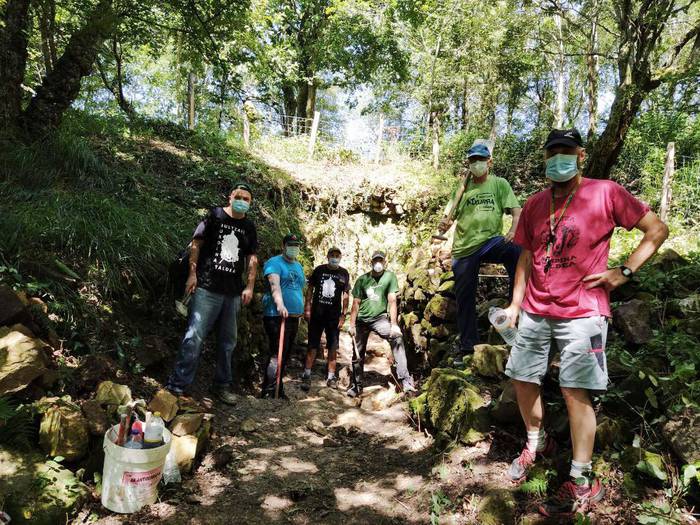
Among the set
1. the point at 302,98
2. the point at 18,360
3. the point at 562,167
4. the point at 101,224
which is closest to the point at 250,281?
the point at 101,224

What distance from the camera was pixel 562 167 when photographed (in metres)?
2.41

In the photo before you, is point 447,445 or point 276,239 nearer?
point 447,445

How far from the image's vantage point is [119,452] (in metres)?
2.61

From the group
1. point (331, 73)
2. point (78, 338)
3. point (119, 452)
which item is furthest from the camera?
point (331, 73)

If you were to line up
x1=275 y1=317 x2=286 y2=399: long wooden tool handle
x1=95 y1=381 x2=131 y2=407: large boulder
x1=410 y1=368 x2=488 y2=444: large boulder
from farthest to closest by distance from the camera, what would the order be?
x1=275 y1=317 x2=286 y2=399: long wooden tool handle → x1=410 y1=368 x2=488 y2=444: large boulder → x1=95 y1=381 x2=131 y2=407: large boulder

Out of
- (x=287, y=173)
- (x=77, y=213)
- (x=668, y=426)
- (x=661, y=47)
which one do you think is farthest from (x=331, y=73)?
(x=668, y=426)

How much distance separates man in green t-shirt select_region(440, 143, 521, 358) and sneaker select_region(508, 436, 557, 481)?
174 cm

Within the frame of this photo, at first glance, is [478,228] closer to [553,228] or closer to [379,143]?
[553,228]

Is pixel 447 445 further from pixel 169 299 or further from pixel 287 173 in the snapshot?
pixel 287 173

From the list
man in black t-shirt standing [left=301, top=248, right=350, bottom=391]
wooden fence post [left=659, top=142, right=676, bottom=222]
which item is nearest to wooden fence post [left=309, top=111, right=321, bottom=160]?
man in black t-shirt standing [left=301, top=248, right=350, bottom=391]

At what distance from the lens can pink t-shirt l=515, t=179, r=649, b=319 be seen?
2.21m

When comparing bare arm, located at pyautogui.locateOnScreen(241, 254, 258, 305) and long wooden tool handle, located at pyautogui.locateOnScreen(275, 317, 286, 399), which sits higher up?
bare arm, located at pyautogui.locateOnScreen(241, 254, 258, 305)

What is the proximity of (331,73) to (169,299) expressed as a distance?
1667cm

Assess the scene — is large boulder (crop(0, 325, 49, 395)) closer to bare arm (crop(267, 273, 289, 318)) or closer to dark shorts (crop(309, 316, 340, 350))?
bare arm (crop(267, 273, 289, 318))
